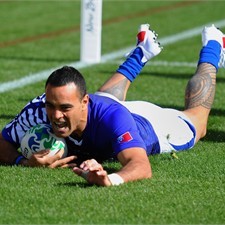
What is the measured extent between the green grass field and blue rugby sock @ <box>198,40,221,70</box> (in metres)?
0.65

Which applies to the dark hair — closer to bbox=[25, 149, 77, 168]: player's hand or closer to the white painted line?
bbox=[25, 149, 77, 168]: player's hand

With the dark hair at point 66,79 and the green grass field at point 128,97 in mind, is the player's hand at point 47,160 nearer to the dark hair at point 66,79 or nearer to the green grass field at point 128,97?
the green grass field at point 128,97

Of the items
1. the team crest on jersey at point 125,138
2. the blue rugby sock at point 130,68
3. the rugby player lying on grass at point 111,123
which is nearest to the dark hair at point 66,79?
the rugby player lying on grass at point 111,123

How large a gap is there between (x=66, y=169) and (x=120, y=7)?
48.3ft

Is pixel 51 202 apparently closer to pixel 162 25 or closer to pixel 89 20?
pixel 89 20

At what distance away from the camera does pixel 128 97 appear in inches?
401

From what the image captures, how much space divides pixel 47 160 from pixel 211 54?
2.46 m

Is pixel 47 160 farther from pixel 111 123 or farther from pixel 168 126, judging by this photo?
pixel 168 126

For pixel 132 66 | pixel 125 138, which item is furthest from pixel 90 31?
pixel 125 138

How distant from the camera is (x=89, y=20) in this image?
13.1 m

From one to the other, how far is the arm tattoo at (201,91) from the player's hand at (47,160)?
183 centimetres

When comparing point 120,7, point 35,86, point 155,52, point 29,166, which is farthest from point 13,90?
point 120,7

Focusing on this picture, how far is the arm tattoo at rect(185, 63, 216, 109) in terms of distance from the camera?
8039mm

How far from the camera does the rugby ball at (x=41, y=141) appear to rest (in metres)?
6.57
